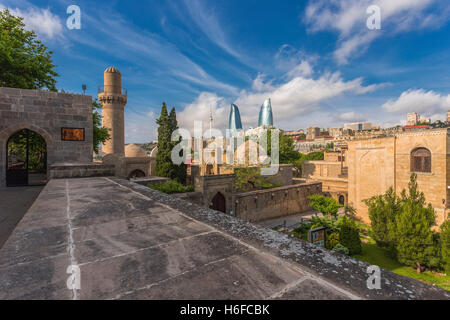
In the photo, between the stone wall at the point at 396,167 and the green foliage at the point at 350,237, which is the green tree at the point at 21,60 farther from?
the stone wall at the point at 396,167

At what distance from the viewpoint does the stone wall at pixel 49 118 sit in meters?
8.52

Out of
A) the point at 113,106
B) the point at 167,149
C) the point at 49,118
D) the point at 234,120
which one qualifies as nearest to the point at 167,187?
the point at 49,118

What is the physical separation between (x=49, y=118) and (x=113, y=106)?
1842cm

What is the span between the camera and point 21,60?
461 inches

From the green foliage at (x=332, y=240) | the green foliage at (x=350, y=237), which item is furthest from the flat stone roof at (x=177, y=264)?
the green foliage at (x=350, y=237)

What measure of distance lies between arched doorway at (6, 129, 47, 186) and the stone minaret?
41.2 feet

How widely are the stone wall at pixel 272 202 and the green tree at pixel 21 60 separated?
15864 millimetres

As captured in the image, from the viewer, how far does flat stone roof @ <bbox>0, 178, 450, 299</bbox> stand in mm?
1144

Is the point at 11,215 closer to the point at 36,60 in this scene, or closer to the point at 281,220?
the point at 36,60

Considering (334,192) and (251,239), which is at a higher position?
(251,239)

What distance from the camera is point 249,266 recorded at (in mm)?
1422
